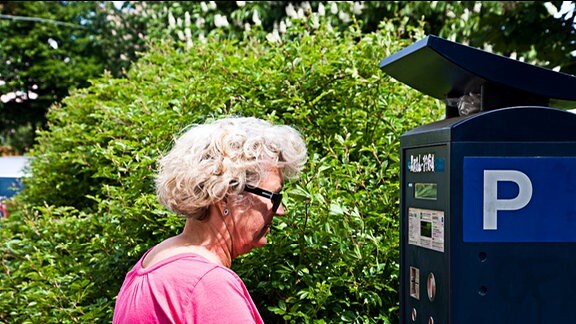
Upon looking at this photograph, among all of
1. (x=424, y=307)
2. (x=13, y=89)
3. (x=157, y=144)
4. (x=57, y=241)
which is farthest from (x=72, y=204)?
(x=13, y=89)

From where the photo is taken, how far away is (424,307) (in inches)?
121

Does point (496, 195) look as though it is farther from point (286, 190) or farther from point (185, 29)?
point (185, 29)

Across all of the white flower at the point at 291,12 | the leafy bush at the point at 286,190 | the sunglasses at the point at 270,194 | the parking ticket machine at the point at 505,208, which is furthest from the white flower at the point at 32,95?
the sunglasses at the point at 270,194

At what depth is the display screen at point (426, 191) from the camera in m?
2.97

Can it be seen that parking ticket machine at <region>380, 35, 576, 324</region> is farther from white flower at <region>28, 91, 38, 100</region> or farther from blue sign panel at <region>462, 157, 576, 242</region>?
white flower at <region>28, 91, 38, 100</region>

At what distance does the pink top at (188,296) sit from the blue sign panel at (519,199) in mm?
791

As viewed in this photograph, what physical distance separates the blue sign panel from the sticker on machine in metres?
0.14

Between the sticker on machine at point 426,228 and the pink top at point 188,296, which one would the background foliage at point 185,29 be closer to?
the sticker on machine at point 426,228

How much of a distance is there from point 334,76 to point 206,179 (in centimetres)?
252

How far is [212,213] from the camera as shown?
2.54 m

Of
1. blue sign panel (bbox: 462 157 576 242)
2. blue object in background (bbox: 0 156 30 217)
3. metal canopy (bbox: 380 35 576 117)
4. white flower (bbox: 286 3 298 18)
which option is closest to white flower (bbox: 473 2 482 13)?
white flower (bbox: 286 3 298 18)

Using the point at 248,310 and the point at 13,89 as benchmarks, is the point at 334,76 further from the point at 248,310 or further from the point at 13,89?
the point at 13,89

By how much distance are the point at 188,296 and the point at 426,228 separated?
1.02 m

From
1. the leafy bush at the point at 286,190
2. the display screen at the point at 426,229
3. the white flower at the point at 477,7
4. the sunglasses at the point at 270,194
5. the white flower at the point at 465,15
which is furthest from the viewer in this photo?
the white flower at the point at 477,7
